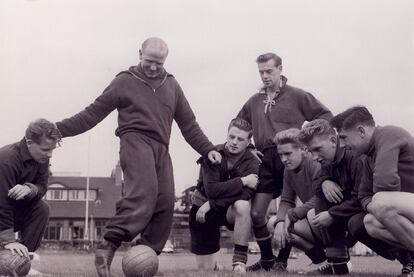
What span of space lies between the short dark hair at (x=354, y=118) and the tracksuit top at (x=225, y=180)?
1.66m

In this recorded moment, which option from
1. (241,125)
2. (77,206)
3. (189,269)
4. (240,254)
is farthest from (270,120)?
(77,206)

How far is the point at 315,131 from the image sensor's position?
6699 millimetres

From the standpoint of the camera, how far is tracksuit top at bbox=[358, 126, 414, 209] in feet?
18.8

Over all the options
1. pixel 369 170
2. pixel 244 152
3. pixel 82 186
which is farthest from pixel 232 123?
pixel 82 186

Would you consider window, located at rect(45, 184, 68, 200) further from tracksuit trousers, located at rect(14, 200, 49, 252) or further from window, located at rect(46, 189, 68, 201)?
tracksuit trousers, located at rect(14, 200, 49, 252)

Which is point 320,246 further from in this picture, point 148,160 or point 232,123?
point 148,160

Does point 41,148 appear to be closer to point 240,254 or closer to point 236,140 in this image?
point 236,140

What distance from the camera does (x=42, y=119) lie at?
6.84 meters

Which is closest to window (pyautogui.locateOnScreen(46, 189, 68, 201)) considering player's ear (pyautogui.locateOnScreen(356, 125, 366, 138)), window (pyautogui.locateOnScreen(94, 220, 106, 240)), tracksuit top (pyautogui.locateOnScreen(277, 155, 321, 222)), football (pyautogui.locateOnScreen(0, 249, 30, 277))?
window (pyautogui.locateOnScreen(94, 220, 106, 240))

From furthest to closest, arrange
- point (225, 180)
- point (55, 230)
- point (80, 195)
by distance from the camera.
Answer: point (80, 195)
point (55, 230)
point (225, 180)

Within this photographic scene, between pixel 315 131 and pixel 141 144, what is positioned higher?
pixel 315 131

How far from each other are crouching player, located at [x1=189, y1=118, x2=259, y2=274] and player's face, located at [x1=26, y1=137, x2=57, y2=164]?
1972 millimetres

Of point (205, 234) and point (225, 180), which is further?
point (205, 234)

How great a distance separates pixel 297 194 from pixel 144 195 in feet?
7.19
